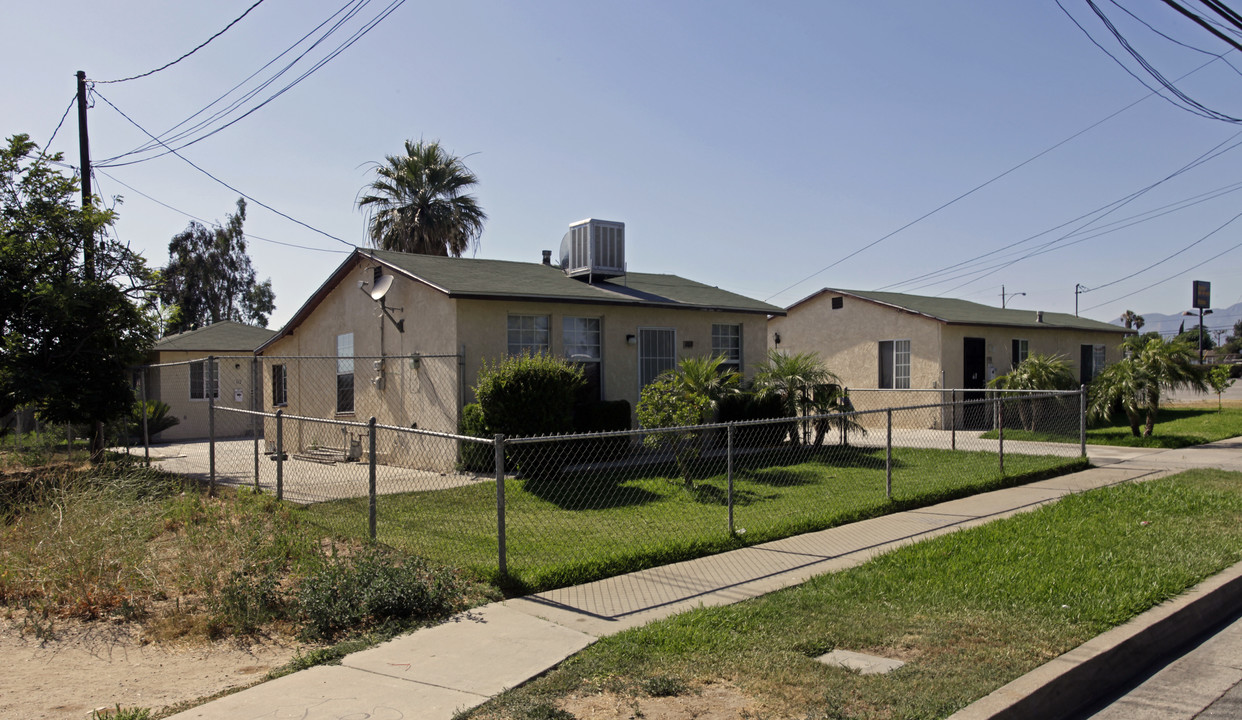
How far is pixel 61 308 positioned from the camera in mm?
11656

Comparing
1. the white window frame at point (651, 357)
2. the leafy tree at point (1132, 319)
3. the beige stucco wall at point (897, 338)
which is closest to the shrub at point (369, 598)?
the white window frame at point (651, 357)

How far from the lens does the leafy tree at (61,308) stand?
1177 cm

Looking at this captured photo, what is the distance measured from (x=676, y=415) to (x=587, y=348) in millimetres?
3718

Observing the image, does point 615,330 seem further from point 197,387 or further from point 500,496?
point 197,387

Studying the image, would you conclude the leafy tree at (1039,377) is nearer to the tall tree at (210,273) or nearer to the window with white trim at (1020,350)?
the window with white trim at (1020,350)

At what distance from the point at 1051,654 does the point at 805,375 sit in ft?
32.9

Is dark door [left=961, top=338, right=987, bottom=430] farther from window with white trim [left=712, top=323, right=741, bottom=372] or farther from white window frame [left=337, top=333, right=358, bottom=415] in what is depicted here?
white window frame [left=337, top=333, right=358, bottom=415]

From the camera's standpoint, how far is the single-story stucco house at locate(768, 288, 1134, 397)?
21.2 m

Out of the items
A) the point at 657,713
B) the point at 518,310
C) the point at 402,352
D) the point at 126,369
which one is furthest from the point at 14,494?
the point at 657,713

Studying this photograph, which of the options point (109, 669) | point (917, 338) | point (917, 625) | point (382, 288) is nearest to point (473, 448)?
point (382, 288)

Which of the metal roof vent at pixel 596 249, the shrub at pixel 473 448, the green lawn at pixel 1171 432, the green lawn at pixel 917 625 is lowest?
the green lawn at pixel 917 625

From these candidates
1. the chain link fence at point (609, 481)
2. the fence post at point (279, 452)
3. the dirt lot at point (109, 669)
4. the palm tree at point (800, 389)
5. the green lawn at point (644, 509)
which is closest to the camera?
the dirt lot at point (109, 669)

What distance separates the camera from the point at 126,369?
1294 cm

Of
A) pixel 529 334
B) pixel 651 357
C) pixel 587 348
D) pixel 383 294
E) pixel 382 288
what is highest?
pixel 382 288
